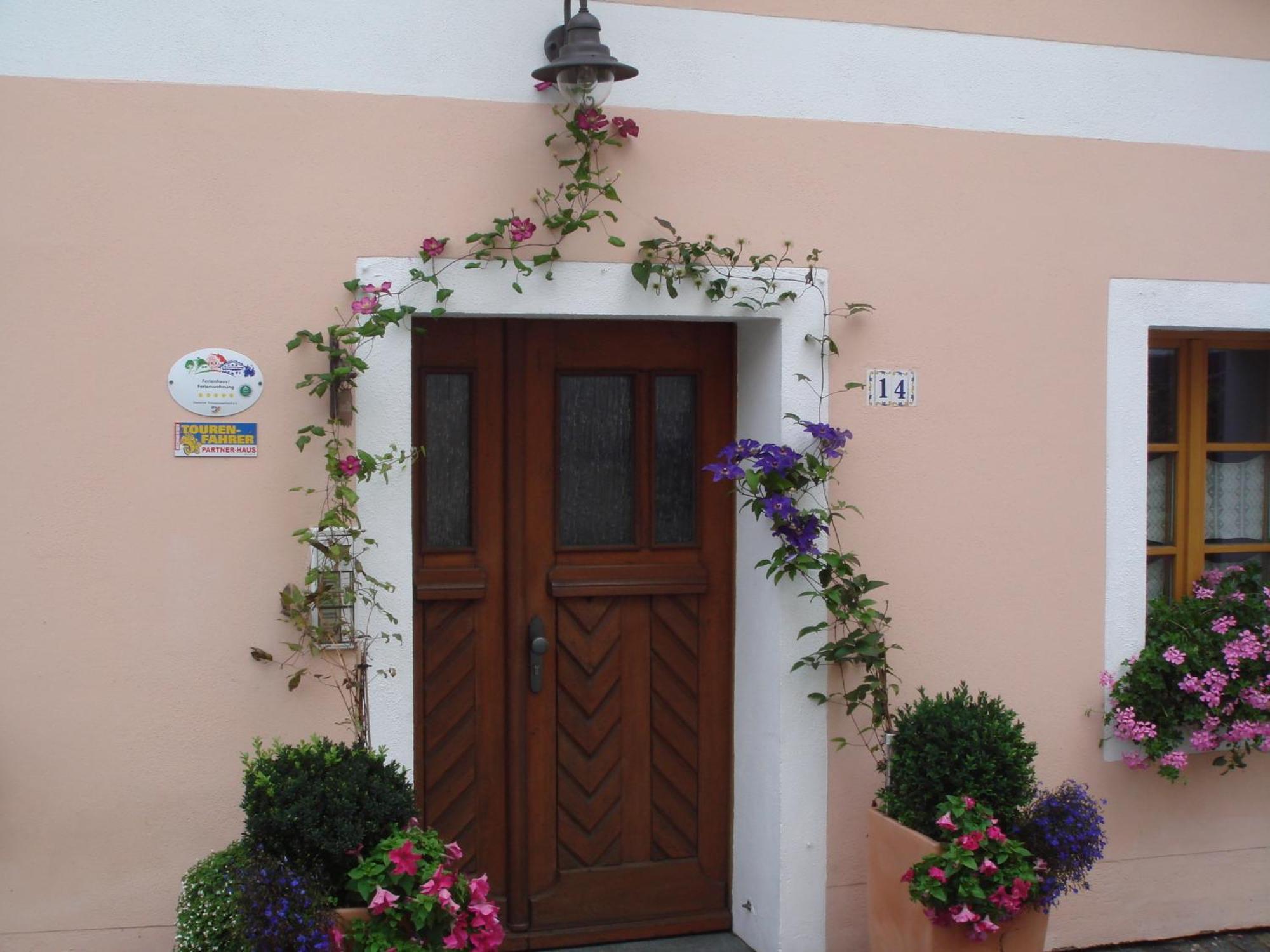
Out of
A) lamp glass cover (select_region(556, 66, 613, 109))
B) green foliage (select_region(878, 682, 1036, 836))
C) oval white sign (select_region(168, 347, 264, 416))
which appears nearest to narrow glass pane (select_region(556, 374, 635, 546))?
lamp glass cover (select_region(556, 66, 613, 109))

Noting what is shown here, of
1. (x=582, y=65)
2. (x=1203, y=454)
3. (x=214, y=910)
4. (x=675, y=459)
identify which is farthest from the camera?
(x=1203, y=454)

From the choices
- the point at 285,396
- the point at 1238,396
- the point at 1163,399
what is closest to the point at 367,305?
the point at 285,396

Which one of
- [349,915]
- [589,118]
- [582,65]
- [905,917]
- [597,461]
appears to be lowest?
[905,917]

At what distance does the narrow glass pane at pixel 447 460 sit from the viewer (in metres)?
4.44

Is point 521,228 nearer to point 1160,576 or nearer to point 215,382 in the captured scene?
point 215,382

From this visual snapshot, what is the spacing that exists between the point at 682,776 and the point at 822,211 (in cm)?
209

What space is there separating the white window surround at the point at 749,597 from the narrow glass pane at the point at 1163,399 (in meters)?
1.52

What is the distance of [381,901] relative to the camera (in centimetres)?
336

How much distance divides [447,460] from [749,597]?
1.18 metres

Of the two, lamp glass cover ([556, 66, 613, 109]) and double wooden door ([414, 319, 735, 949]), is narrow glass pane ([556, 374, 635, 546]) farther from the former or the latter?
lamp glass cover ([556, 66, 613, 109])

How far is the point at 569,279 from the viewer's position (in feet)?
13.9

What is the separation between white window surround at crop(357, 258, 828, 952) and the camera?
13.5ft

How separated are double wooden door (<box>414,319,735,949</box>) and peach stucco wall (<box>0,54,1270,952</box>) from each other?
0.48 meters

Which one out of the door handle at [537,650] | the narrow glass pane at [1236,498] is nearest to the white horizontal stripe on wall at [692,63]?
the narrow glass pane at [1236,498]
